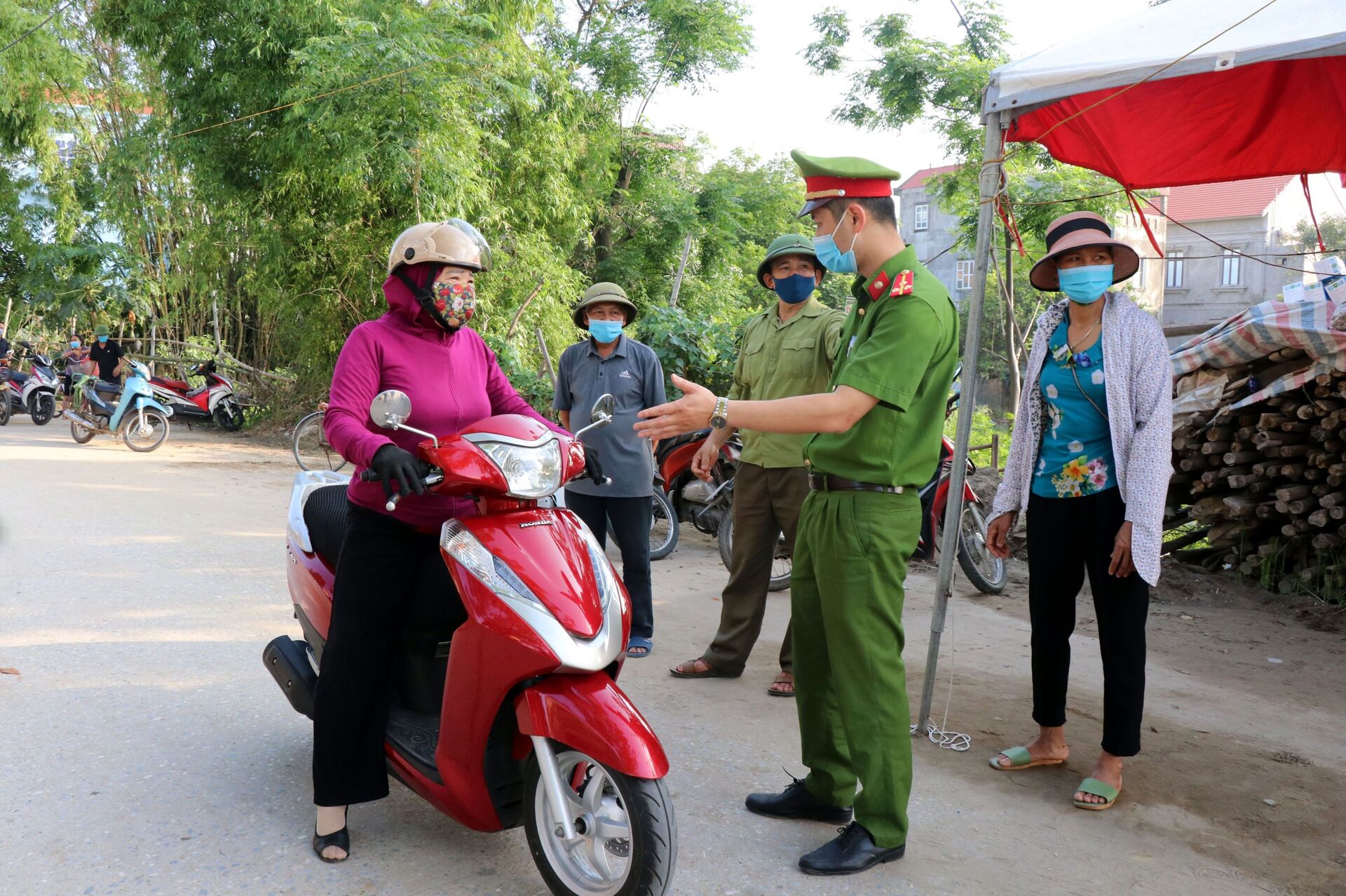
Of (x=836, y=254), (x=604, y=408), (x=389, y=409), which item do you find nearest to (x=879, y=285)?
(x=836, y=254)

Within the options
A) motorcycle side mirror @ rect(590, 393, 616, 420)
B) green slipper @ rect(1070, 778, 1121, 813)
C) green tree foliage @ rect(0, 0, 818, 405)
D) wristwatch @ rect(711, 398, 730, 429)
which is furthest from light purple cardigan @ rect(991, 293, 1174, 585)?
green tree foliage @ rect(0, 0, 818, 405)

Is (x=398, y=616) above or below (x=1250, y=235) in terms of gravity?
below

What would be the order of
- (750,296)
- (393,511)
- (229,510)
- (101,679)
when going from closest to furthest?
(393,511) < (101,679) < (229,510) < (750,296)

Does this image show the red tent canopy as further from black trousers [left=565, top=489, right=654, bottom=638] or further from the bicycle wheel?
the bicycle wheel

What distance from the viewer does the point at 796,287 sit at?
4551mm

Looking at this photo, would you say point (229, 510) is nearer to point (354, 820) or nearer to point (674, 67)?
point (354, 820)

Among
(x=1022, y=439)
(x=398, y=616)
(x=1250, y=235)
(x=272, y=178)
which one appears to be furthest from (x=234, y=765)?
(x=1250, y=235)

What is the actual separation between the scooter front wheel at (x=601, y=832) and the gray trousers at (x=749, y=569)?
2.09 m

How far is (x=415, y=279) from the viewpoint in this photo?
283 centimetres

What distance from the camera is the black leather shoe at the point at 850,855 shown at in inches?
111

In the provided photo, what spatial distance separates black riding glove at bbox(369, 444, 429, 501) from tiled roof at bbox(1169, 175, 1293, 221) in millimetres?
27125

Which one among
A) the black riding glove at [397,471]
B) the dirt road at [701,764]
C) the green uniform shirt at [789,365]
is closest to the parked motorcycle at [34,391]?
the dirt road at [701,764]

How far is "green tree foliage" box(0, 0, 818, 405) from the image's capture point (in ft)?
41.7

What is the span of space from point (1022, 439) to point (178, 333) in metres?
21.3
